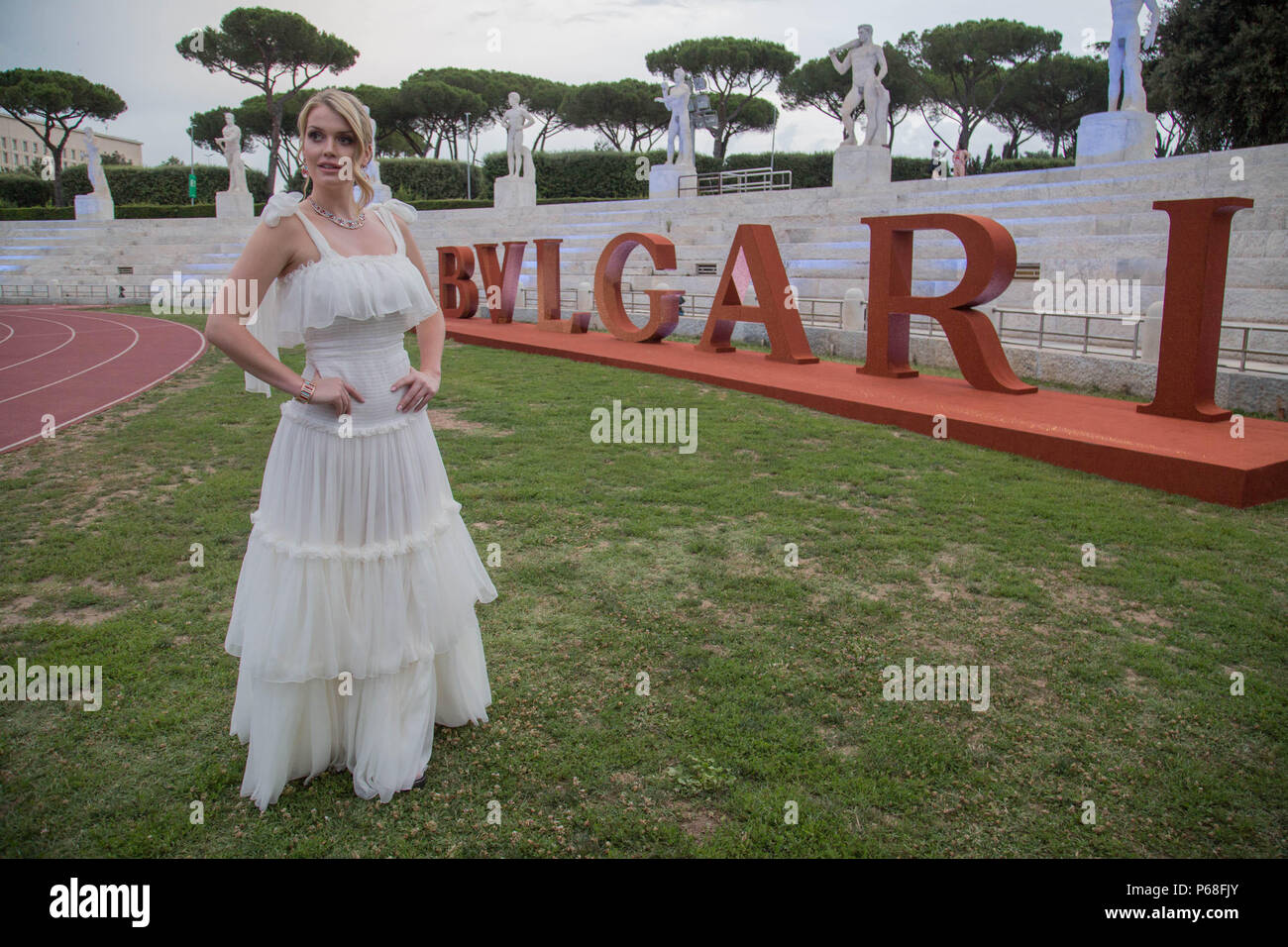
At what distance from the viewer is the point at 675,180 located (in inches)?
1168

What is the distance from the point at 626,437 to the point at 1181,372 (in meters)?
5.43

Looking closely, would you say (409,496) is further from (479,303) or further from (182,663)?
(479,303)

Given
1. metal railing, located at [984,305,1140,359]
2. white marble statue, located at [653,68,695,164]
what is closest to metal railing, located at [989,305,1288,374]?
metal railing, located at [984,305,1140,359]

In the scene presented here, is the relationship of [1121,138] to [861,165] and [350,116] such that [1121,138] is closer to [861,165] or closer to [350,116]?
[861,165]

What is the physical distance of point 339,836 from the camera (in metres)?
3.24

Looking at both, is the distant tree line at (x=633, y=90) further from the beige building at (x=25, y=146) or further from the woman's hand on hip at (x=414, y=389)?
the woman's hand on hip at (x=414, y=389)

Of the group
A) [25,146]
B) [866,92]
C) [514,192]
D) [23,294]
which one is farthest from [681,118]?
[25,146]

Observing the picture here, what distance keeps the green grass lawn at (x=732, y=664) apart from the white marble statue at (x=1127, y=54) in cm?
1431

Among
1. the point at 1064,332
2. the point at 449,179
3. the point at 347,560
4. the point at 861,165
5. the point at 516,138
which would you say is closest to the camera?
the point at 347,560

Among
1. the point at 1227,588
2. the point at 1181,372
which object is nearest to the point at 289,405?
the point at 1227,588

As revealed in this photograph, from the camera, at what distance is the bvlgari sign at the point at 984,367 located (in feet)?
25.5

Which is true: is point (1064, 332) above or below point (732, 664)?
above

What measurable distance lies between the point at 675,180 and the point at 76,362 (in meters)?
19.2

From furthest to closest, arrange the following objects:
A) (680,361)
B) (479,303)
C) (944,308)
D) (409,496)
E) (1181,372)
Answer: (479,303), (680,361), (944,308), (1181,372), (409,496)
